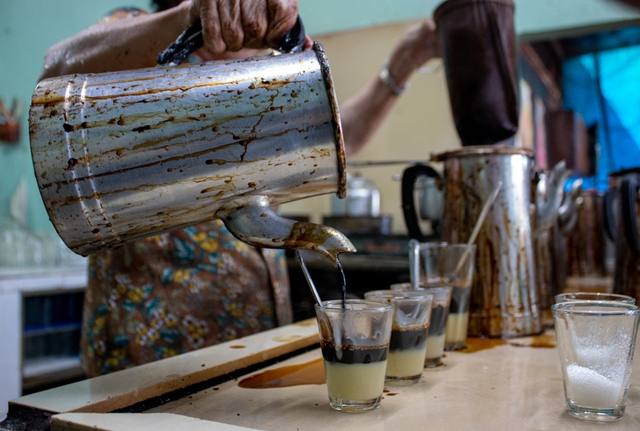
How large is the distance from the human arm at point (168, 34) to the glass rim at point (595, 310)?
52cm

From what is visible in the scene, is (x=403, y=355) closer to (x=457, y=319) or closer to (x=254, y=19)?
(x=457, y=319)

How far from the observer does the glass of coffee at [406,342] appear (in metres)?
0.80

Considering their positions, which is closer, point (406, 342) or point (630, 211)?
point (406, 342)

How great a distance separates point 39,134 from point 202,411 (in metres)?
0.37

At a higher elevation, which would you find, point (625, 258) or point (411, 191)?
point (411, 191)

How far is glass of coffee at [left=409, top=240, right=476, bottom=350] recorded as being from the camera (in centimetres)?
101

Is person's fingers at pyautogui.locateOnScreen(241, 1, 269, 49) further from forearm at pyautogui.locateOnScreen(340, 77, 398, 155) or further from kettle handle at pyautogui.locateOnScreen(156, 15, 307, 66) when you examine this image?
forearm at pyautogui.locateOnScreen(340, 77, 398, 155)

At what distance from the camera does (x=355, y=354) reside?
68 centimetres

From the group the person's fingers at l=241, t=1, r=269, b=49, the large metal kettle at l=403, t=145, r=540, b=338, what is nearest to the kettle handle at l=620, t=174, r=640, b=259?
the large metal kettle at l=403, t=145, r=540, b=338

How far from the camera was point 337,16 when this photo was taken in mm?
3678

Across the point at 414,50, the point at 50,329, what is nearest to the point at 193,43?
the point at 414,50

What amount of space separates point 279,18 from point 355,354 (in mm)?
454

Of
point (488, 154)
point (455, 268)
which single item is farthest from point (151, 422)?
point (488, 154)

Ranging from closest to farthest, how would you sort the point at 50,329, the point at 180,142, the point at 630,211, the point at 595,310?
the point at 180,142
the point at 595,310
the point at 630,211
the point at 50,329
